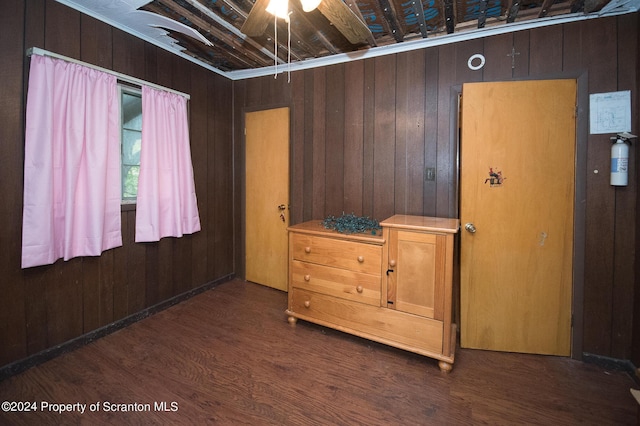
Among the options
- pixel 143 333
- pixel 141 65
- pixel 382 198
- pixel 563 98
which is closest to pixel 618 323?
pixel 563 98

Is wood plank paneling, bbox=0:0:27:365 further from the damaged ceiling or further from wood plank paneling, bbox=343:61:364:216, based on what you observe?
wood plank paneling, bbox=343:61:364:216

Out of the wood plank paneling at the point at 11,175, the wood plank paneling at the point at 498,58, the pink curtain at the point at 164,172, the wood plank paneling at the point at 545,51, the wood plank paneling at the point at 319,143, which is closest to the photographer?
the wood plank paneling at the point at 11,175

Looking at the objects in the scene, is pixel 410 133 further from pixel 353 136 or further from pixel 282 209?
pixel 282 209

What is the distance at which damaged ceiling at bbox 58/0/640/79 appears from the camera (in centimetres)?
186

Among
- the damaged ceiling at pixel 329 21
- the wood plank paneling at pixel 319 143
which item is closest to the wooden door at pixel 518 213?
the damaged ceiling at pixel 329 21

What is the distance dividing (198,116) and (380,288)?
98.9 inches

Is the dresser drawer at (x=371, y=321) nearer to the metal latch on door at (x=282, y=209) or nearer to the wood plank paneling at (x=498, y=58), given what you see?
the metal latch on door at (x=282, y=209)

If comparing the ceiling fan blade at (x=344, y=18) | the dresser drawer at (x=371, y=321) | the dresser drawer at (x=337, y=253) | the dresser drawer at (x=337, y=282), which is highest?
the ceiling fan blade at (x=344, y=18)

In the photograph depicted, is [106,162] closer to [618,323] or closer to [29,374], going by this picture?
[29,374]

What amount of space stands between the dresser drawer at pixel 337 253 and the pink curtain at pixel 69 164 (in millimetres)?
1488

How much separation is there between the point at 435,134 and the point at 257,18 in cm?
164

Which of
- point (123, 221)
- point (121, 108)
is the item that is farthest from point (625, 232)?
point (121, 108)

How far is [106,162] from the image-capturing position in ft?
7.10

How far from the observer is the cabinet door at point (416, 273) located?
192 cm
